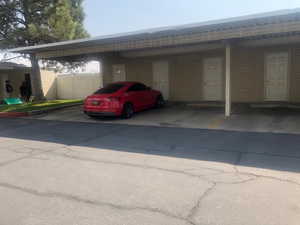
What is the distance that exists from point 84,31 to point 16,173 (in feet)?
52.8

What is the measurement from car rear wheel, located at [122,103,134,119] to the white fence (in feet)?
37.3

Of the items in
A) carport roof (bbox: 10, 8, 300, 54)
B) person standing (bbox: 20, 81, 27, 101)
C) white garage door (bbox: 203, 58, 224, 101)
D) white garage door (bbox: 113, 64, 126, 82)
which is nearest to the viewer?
carport roof (bbox: 10, 8, 300, 54)

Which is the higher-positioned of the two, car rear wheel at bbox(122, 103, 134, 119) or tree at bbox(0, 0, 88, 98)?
tree at bbox(0, 0, 88, 98)

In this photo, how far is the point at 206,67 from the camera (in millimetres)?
13883

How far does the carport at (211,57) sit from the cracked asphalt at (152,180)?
3533 mm

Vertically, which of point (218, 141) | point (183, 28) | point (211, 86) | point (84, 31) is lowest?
point (218, 141)

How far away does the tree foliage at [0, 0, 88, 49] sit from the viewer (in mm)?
16016

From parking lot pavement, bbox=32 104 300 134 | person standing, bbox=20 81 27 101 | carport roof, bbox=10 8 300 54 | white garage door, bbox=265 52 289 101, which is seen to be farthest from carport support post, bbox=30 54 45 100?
white garage door, bbox=265 52 289 101

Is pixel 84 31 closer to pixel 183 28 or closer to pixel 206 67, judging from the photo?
pixel 206 67

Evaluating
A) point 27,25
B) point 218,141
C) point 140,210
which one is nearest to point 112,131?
point 218,141

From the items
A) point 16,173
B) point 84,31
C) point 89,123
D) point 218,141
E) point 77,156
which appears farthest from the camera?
point 84,31

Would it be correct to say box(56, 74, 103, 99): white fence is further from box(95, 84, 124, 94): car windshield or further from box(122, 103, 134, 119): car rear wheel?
box(122, 103, 134, 119): car rear wheel

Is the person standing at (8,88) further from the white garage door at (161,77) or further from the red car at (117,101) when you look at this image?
the red car at (117,101)

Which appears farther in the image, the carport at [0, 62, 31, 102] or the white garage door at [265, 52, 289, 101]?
the carport at [0, 62, 31, 102]
